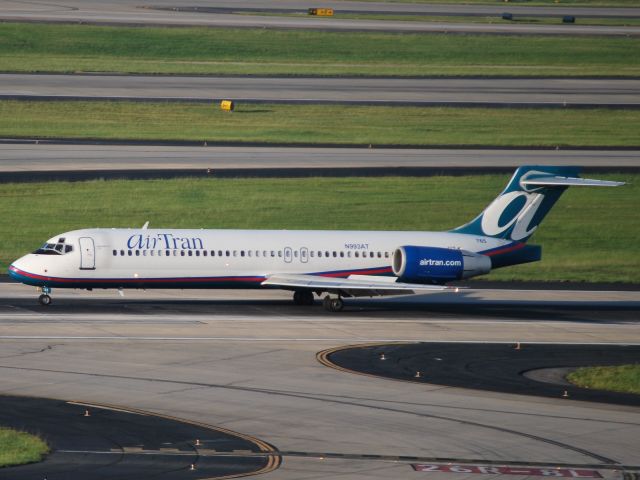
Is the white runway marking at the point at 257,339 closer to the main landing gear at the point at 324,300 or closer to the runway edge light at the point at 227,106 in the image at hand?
the main landing gear at the point at 324,300

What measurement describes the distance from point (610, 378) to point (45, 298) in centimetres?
2372

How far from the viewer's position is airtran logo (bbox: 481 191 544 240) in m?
Answer: 57.6

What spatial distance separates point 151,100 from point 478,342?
5581 cm

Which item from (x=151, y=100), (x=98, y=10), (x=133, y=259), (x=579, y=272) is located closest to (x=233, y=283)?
(x=133, y=259)

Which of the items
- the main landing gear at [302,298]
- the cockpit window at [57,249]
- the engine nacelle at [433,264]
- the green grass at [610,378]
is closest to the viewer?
the green grass at [610,378]

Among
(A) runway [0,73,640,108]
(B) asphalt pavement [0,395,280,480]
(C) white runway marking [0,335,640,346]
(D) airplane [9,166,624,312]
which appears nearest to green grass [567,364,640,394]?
(C) white runway marking [0,335,640,346]

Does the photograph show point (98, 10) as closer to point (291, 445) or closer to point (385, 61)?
point (385, 61)

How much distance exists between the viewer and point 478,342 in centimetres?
4784

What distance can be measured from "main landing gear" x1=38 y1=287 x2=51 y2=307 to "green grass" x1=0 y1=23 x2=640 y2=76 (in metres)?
60.6

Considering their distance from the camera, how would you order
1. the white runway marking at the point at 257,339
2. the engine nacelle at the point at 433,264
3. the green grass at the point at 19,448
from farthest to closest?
the engine nacelle at the point at 433,264
the white runway marking at the point at 257,339
the green grass at the point at 19,448

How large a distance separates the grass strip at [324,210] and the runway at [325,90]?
76.1 ft

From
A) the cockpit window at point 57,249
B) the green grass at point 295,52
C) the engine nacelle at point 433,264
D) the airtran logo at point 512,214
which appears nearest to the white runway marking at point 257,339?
the engine nacelle at point 433,264

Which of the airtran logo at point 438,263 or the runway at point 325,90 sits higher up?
the runway at point 325,90

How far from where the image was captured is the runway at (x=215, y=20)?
421 feet
